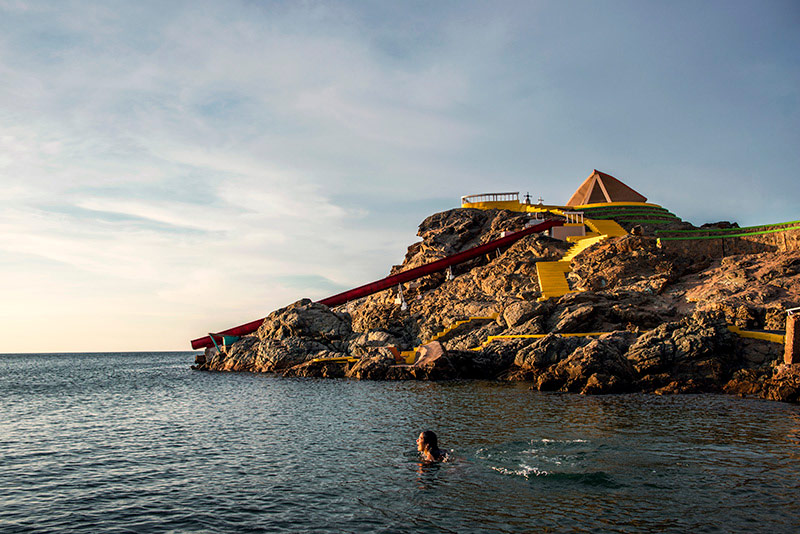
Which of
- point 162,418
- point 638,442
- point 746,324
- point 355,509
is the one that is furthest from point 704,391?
point 162,418

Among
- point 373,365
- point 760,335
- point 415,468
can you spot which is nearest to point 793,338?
point 760,335

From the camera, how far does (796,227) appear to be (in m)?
51.5

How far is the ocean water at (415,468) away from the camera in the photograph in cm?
1229

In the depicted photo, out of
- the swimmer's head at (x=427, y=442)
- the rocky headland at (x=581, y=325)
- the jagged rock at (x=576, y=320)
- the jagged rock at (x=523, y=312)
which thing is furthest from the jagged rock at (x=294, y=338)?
the swimmer's head at (x=427, y=442)

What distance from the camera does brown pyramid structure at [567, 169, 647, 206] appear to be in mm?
84875

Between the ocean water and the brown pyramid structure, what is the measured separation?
198 feet

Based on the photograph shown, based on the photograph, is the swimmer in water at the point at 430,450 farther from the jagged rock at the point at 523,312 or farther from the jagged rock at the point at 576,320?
the jagged rock at the point at 523,312

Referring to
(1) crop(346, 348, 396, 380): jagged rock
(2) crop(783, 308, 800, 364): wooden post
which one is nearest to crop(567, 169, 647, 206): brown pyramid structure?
(1) crop(346, 348, 396, 380): jagged rock

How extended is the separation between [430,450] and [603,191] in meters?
78.5

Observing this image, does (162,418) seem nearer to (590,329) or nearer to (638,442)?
(638,442)

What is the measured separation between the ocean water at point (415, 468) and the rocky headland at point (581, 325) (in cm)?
496

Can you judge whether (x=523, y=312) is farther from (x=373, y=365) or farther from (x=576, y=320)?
(x=373, y=365)

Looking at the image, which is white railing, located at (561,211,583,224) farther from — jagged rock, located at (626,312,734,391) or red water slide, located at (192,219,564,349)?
jagged rock, located at (626,312,734,391)

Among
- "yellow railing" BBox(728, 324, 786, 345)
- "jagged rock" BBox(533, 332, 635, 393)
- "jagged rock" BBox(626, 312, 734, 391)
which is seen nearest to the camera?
"jagged rock" BBox(533, 332, 635, 393)
